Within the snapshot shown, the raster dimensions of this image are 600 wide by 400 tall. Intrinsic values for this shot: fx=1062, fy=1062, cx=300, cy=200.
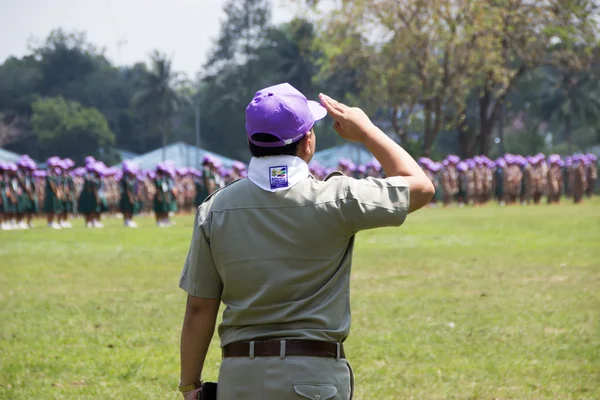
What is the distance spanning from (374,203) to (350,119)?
32 cm

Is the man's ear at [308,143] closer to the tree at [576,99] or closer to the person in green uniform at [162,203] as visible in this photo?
the person in green uniform at [162,203]

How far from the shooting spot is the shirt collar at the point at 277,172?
3.27 m

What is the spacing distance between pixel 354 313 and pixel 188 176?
41.0 meters

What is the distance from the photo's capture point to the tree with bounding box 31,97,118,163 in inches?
3186

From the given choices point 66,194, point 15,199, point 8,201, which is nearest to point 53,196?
point 66,194

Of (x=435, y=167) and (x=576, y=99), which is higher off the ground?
(x=576, y=99)

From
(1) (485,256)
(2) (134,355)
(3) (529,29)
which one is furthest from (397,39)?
(2) (134,355)

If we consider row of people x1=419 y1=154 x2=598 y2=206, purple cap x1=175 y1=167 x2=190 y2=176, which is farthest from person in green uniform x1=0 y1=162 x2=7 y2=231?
row of people x1=419 y1=154 x2=598 y2=206

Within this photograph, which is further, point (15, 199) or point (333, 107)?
point (15, 199)

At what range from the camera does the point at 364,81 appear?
53281 millimetres

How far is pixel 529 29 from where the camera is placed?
4844 cm

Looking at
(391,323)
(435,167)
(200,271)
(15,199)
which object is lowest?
(391,323)

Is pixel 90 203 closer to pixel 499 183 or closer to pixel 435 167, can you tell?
pixel 435 167

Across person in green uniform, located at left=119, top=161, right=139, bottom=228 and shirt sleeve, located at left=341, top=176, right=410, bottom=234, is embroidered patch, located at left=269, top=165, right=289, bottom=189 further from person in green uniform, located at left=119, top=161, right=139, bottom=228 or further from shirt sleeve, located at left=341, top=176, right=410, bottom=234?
person in green uniform, located at left=119, top=161, right=139, bottom=228
